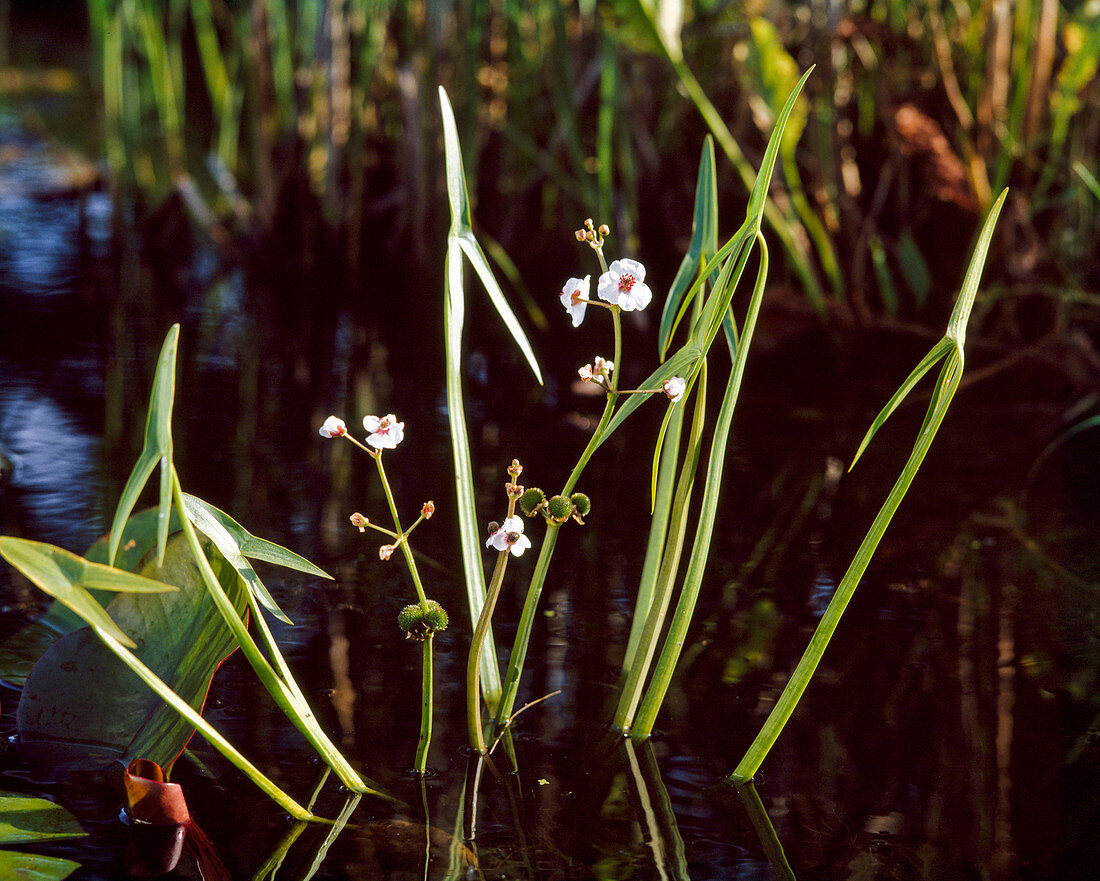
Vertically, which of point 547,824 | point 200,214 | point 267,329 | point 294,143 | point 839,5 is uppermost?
point 839,5

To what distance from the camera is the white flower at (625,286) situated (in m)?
0.45

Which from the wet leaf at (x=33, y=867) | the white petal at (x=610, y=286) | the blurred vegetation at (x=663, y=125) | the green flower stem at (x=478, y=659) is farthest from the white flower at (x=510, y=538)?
the blurred vegetation at (x=663, y=125)

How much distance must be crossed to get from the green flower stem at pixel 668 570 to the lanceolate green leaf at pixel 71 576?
0.87ft

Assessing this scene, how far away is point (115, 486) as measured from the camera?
0.87m

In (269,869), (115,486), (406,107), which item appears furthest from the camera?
(406,107)

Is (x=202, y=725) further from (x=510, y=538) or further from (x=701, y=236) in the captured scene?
(x=701, y=236)

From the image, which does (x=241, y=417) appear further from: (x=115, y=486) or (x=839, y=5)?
(x=839, y=5)

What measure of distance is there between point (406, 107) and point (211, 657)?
124 centimetres

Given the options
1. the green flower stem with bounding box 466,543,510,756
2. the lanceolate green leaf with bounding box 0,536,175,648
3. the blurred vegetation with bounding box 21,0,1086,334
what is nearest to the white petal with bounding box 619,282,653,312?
the green flower stem with bounding box 466,543,510,756

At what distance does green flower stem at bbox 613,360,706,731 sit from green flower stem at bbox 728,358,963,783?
0.23 ft

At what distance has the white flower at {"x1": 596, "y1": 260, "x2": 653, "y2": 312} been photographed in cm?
45

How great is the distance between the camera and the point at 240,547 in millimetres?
459

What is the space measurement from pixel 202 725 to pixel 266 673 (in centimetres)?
3

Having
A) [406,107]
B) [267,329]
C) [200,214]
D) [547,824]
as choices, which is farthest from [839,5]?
[547,824]
